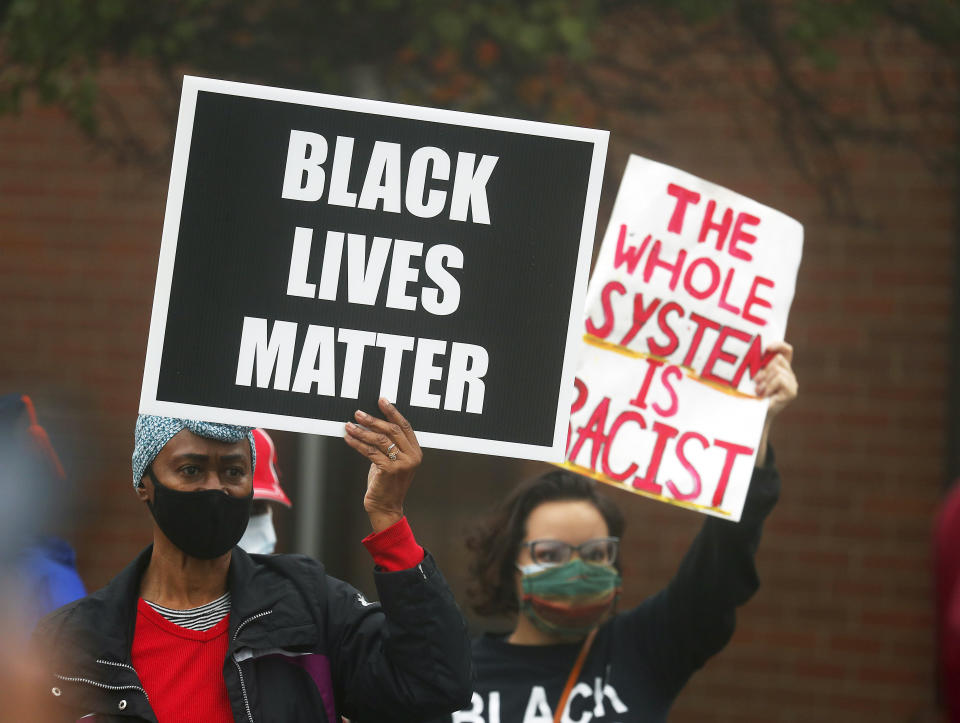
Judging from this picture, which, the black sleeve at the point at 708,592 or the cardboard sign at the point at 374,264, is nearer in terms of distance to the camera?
the cardboard sign at the point at 374,264

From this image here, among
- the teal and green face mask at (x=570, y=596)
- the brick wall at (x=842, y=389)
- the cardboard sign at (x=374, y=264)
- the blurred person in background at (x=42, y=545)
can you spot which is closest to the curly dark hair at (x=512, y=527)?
the teal and green face mask at (x=570, y=596)

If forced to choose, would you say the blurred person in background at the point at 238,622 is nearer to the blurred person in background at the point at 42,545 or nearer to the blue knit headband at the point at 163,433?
the blue knit headband at the point at 163,433

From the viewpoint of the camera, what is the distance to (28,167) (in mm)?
6297

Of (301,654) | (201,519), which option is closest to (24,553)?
(201,519)

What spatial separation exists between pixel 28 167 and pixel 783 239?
4.08 metres

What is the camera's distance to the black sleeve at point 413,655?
2479 mm

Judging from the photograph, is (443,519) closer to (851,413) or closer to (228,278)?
(851,413)

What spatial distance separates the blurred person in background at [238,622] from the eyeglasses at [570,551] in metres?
0.92

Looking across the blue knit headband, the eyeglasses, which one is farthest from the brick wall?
the blue knit headband

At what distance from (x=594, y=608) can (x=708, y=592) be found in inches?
11.9

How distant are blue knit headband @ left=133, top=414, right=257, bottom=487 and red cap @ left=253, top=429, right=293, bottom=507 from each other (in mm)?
950

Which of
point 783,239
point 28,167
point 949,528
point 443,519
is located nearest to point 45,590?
point 783,239

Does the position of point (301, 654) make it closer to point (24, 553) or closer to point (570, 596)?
point (24, 553)

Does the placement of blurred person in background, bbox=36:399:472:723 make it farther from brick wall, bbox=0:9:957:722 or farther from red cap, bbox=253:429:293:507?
brick wall, bbox=0:9:957:722
